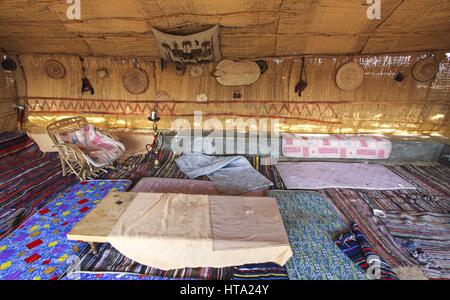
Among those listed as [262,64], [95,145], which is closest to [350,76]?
[262,64]

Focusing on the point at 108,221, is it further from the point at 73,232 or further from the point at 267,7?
the point at 267,7

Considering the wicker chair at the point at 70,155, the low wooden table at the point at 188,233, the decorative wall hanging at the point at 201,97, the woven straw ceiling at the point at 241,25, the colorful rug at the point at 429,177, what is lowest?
the low wooden table at the point at 188,233

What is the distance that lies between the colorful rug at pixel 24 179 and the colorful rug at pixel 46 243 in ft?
0.53

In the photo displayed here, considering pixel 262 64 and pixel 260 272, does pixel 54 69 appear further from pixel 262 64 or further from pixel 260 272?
pixel 260 272

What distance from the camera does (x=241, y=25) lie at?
3355 mm

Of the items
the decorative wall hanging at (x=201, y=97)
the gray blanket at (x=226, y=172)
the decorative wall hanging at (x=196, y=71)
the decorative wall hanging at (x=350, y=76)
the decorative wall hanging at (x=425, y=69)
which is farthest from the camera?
the decorative wall hanging at (x=201, y=97)

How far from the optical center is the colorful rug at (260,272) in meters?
1.75

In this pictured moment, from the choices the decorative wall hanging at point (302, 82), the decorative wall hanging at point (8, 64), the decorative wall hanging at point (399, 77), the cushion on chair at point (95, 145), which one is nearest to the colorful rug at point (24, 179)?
the cushion on chair at point (95, 145)

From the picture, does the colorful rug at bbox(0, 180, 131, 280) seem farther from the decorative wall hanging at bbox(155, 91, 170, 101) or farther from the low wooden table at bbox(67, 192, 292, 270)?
the decorative wall hanging at bbox(155, 91, 170, 101)

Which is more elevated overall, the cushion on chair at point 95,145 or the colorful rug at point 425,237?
the cushion on chair at point 95,145

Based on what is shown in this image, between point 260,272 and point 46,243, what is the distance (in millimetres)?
1879

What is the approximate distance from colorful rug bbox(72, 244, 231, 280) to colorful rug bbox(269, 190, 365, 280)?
59 cm

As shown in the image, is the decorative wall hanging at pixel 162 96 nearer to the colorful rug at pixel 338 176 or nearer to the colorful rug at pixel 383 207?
the colorful rug at pixel 338 176

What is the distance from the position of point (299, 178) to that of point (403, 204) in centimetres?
124
